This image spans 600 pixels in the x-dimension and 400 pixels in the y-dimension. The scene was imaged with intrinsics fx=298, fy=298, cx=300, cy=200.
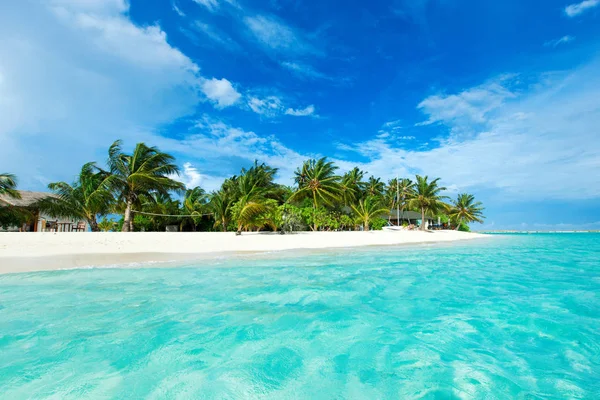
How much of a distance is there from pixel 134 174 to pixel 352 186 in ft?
77.1

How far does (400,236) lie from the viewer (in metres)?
27.4

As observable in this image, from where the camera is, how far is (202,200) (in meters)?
31.0

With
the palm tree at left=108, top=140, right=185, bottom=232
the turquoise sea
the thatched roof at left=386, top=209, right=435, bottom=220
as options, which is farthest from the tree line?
the turquoise sea

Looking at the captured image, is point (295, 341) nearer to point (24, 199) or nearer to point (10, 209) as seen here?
point (10, 209)

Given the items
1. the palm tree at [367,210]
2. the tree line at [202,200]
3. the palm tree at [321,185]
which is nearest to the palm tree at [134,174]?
the tree line at [202,200]

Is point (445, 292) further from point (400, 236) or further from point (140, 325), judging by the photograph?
point (400, 236)

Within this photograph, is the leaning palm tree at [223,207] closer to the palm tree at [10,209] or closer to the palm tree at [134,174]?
the palm tree at [134,174]

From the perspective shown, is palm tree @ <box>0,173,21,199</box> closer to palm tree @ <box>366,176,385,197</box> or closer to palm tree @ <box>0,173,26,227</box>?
palm tree @ <box>0,173,26,227</box>

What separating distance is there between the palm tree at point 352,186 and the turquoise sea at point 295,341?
2559cm

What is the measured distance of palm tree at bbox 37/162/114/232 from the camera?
59.3ft

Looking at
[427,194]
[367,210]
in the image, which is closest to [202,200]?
[367,210]

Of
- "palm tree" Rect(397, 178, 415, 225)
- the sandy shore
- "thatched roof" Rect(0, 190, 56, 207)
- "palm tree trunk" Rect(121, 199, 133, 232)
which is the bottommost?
the sandy shore

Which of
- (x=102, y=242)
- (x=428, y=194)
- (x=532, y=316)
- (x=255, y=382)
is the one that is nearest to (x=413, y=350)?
(x=255, y=382)

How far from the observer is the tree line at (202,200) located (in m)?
18.6
